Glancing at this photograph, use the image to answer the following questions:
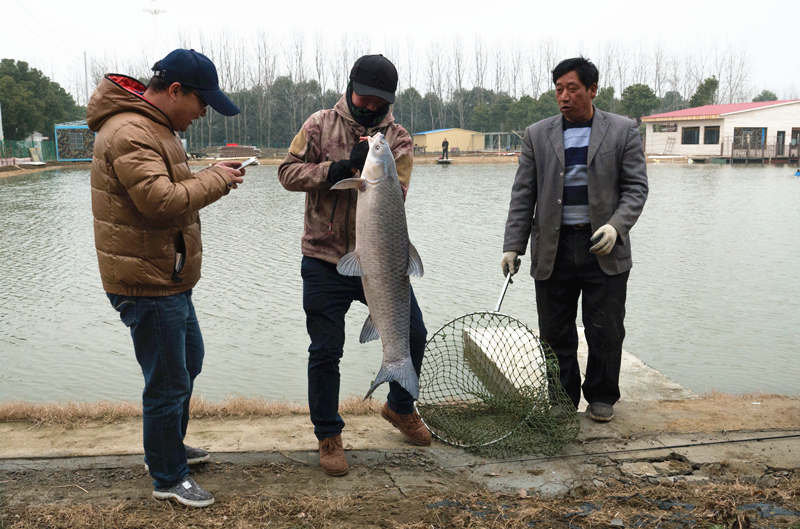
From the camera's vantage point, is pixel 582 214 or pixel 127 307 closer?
pixel 127 307

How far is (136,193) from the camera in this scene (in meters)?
2.89

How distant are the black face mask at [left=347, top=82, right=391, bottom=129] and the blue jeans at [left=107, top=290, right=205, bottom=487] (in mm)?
1343

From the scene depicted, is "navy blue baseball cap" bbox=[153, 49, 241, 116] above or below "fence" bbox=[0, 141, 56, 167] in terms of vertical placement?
below

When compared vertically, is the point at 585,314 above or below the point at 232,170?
below

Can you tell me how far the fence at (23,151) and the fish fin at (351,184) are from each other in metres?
45.3

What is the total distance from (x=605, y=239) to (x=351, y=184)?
1.64 m

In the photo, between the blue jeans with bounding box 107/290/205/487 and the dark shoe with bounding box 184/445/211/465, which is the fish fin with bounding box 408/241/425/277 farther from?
the dark shoe with bounding box 184/445/211/465

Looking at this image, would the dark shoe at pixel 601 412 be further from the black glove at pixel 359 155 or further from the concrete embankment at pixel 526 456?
the black glove at pixel 359 155

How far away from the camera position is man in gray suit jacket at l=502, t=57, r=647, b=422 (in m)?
4.23

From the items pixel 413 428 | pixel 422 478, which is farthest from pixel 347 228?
pixel 422 478

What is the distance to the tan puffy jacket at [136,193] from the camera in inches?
114

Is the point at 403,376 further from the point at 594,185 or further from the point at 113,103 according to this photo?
the point at 113,103

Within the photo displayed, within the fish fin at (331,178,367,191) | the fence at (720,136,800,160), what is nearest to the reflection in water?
the fish fin at (331,178,367,191)

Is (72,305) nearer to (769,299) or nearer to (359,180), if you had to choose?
(359,180)
